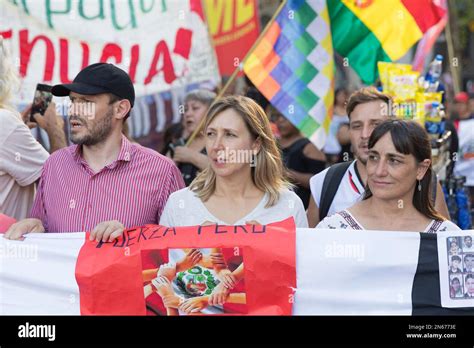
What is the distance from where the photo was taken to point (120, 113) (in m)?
4.76

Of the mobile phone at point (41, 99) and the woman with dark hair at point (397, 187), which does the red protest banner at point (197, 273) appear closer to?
the woman with dark hair at point (397, 187)

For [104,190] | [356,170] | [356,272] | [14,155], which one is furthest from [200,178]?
[14,155]

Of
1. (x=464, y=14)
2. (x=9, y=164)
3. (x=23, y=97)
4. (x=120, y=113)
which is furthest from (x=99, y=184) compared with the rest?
(x=464, y=14)

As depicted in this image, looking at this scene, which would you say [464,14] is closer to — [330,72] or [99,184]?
[330,72]

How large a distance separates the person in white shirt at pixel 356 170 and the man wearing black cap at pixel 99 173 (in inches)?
36.0

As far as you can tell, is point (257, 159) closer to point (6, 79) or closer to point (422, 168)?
point (422, 168)

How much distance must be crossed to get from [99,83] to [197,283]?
121 centimetres

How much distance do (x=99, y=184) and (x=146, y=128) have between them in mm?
3006

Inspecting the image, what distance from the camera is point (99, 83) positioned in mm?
4652

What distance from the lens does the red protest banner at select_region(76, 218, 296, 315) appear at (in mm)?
4188

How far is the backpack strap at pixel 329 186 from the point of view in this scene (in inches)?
202

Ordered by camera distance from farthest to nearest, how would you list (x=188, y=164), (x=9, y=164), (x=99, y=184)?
(x=188, y=164)
(x=9, y=164)
(x=99, y=184)
